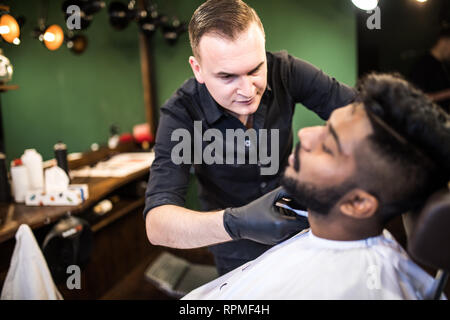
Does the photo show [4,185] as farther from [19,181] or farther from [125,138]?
[125,138]

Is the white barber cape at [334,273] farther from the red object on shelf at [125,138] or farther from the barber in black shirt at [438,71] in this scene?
the red object on shelf at [125,138]

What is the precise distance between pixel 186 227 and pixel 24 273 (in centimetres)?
119

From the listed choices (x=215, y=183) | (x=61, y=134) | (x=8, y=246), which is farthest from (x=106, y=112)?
(x=215, y=183)

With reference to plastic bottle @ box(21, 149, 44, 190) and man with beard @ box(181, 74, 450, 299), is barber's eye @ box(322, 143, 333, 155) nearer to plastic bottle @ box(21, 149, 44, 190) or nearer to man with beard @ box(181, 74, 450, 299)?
man with beard @ box(181, 74, 450, 299)

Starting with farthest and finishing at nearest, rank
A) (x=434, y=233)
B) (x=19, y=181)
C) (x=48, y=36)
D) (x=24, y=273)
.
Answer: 1. (x=48, y=36)
2. (x=19, y=181)
3. (x=24, y=273)
4. (x=434, y=233)

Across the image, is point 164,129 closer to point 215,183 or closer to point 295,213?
point 215,183

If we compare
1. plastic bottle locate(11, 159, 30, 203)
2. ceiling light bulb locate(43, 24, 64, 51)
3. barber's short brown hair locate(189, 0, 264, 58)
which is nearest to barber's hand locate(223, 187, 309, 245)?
barber's short brown hair locate(189, 0, 264, 58)

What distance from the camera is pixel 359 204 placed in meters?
1.16

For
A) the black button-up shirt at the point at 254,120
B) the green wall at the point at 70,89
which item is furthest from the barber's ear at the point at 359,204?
the green wall at the point at 70,89

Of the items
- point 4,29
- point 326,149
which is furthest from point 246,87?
point 4,29

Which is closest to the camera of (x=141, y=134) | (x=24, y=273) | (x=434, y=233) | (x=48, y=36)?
(x=434, y=233)

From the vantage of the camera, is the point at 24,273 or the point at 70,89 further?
the point at 70,89
